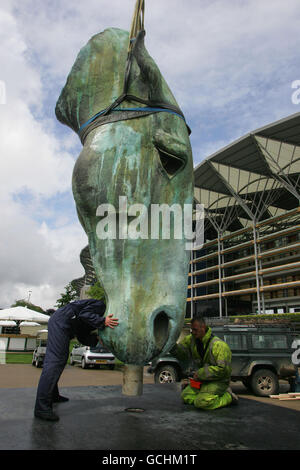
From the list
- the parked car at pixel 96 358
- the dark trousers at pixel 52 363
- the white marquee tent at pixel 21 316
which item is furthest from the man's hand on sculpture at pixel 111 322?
the white marquee tent at pixel 21 316

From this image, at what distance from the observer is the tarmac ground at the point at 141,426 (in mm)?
1613

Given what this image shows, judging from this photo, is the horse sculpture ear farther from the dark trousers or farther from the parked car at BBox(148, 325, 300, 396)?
the parked car at BBox(148, 325, 300, 396)

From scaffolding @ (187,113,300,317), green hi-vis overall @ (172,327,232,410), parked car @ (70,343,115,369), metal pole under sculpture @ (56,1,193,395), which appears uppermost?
scaffolding @ (187,113,300,317)

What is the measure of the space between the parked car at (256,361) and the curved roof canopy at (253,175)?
93.4ft

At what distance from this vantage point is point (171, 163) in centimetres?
210

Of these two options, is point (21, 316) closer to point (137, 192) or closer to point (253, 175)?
point (137, 192)

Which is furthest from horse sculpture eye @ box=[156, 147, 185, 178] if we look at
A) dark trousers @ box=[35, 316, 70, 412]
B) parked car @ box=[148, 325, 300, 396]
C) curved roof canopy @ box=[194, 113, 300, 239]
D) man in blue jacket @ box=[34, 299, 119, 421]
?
curved roof canopy @ box=[194, 113, 300, 239]

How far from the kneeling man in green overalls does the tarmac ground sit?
110 mm

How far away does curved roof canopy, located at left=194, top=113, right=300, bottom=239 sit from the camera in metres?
37.0

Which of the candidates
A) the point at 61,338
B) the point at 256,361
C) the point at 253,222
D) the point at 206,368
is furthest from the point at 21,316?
the point at 253,222

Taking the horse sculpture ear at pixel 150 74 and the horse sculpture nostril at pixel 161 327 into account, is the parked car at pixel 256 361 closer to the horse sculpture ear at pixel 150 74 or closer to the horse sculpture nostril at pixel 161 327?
the horse sculpture nostril at pixel 161 327

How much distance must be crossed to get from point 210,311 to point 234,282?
625 cm

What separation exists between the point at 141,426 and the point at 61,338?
838mm
